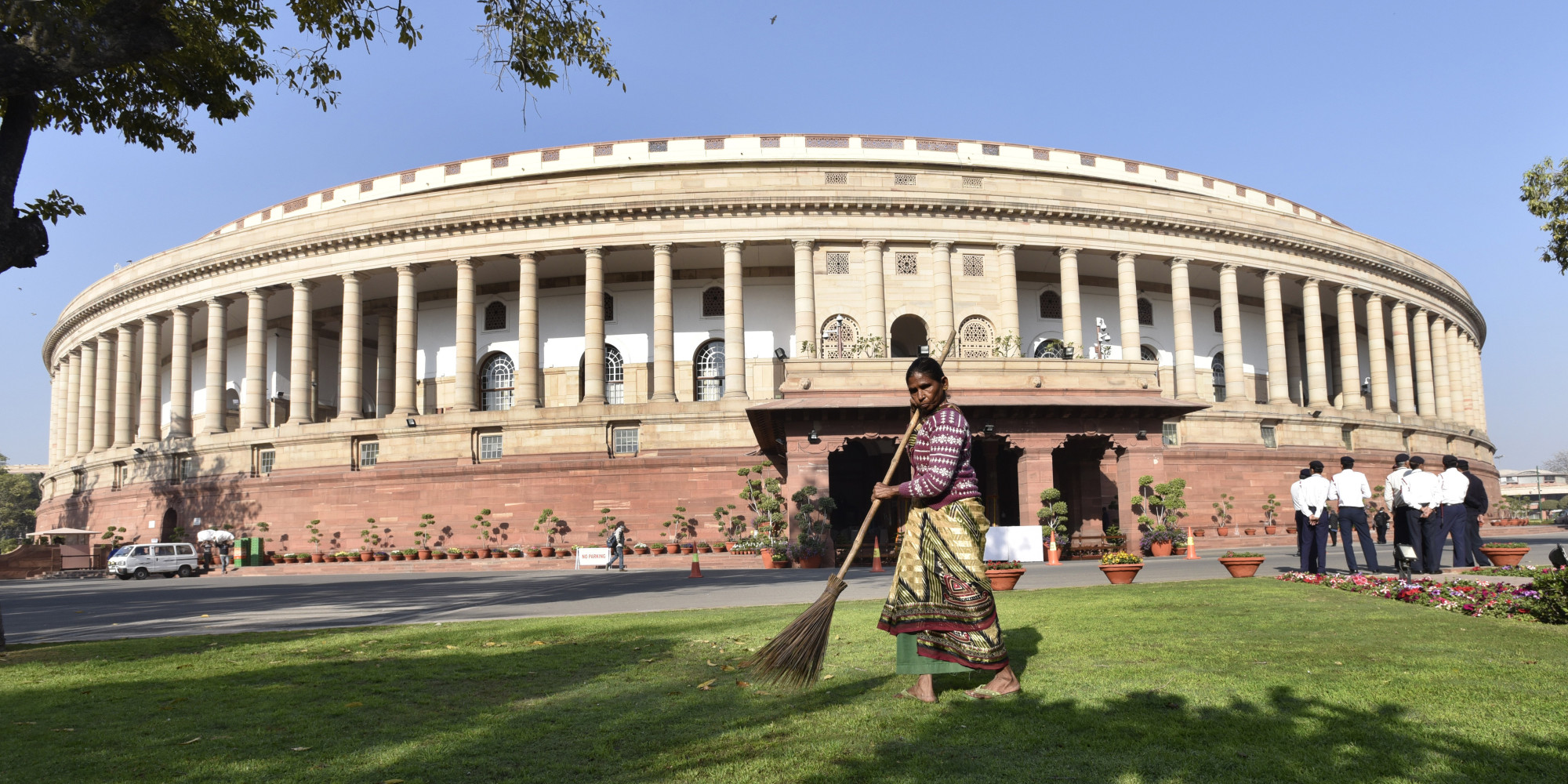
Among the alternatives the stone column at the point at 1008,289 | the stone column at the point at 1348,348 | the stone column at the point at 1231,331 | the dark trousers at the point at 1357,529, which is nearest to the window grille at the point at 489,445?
the stone column at the point at 1008,289

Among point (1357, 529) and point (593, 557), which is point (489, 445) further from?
point (1357, 529)

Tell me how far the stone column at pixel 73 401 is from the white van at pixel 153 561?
1267 inches

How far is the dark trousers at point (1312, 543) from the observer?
1588 centimetres

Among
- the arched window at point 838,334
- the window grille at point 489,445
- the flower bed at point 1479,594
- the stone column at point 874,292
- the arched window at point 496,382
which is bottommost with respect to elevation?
the flower bed at point 1479,594

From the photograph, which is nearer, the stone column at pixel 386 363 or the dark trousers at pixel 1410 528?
the dark trousers at pixel 1410 528

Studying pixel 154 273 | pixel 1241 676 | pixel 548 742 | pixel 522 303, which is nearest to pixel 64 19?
pixel 548 742

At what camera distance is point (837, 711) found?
606cm

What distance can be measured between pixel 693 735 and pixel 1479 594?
9.59 metres

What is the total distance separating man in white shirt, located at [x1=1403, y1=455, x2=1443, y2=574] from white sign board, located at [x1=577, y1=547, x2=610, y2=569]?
2291 centimetres

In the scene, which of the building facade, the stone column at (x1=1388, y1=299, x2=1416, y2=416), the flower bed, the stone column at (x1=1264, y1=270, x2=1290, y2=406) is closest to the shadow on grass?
the flower bed

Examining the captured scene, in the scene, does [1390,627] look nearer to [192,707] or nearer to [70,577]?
[192,707]

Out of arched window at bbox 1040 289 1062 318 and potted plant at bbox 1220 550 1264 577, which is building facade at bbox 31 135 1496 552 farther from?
potted plant at bbox 1220 550 1264 577

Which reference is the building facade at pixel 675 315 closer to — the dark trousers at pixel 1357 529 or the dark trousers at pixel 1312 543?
the dark trousers at pixel 1312 543

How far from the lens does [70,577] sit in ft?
131
